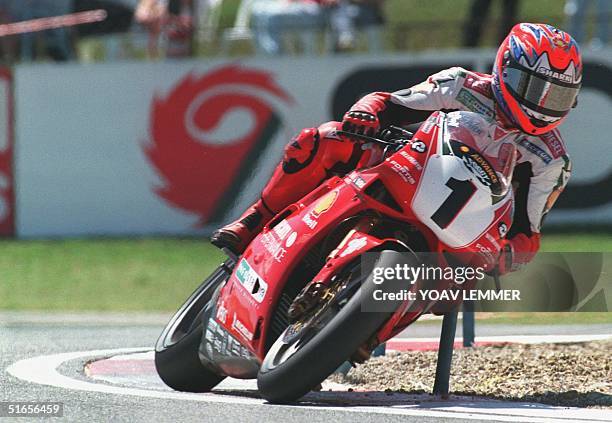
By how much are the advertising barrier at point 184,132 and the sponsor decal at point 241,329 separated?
8.73m

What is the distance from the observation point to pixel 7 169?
1480cm

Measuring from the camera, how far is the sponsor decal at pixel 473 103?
5.88 m

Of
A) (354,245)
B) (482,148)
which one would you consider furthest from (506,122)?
(354,245)

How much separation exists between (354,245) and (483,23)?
9.93 m

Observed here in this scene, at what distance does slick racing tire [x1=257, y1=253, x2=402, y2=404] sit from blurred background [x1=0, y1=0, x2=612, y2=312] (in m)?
8.83

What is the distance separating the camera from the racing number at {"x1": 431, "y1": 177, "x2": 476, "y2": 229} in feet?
16.9

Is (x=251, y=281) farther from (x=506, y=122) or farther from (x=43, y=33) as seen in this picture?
(x=43, y=33)

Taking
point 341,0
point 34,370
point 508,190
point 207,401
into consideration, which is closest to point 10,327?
point 34,370

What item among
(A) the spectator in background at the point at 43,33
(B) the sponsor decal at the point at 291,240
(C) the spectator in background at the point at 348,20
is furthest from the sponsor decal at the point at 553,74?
(A) the spectator in background at the point at 43,33

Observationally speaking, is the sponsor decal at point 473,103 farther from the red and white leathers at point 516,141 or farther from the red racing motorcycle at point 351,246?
the red racing motorcycle at point 351,246

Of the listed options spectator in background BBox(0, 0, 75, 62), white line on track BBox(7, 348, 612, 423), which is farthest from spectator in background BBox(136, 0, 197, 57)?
white line on track BBox(7, 348, 612, 423)

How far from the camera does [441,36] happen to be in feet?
48.0

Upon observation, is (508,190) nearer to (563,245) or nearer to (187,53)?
(563,245)

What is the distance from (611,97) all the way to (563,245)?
2127 millimetres
